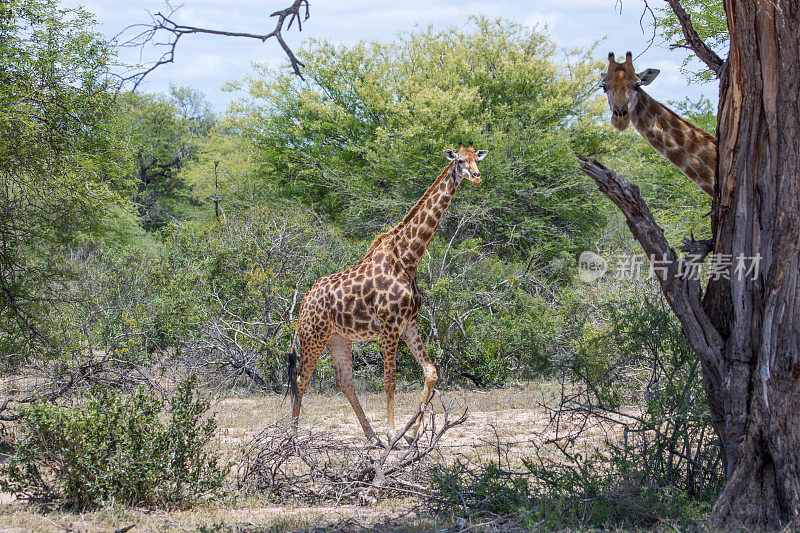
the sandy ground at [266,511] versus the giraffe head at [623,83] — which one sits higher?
the giraffe head at [623,83]

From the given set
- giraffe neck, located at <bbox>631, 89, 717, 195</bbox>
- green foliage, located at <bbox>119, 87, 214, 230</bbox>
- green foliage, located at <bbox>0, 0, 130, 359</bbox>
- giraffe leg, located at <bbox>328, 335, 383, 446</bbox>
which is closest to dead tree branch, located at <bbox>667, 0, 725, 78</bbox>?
giraffe neck, located at <bbox>631, 89, 717, 195</bbox>

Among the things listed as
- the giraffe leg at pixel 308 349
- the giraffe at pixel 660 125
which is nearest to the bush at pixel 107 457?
the giraffe leg at pixel 308 349

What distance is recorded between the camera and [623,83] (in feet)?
18.7

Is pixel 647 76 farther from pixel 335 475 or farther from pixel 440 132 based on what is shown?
pixel 440 132

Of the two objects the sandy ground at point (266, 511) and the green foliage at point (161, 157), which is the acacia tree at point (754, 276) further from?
the green foliage at point (161, 157)

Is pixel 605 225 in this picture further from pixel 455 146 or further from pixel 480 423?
pixel 480 423

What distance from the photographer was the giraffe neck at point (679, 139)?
5859 millimetres

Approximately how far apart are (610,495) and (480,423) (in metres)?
3.95

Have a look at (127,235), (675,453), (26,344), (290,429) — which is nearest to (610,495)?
(675,453)

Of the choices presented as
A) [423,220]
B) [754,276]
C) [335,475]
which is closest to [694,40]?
[754,276]

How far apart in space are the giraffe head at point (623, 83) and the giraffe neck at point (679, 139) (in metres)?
0.15

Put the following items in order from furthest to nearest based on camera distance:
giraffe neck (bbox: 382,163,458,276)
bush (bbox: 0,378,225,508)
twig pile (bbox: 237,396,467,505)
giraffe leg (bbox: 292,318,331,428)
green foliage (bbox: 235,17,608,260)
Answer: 1. green foliage (bbox: 235,17,608,260)
2. giraffe leg (bbox: 292,318,331,428)
3. giraffe neck (bbox: 382,163,458,276)
4. twig pile (bbox: 237,396,467,505)
5. bush (bbox: 0,378,225,508)

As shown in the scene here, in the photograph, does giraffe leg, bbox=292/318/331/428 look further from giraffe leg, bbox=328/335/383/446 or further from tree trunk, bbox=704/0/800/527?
tree trunk, bbox=704/0/800/527

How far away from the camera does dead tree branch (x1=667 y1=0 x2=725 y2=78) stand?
4.75 metres
